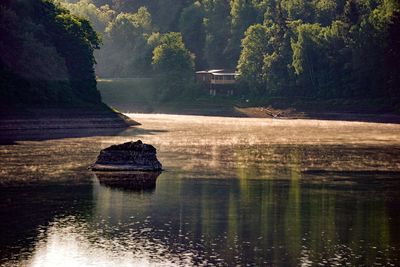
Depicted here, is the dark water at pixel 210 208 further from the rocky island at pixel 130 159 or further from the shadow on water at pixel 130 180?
→ the rocky island at pixel 130 159

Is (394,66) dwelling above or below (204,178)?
above

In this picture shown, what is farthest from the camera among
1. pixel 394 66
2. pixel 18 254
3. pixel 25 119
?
pixel 394 66

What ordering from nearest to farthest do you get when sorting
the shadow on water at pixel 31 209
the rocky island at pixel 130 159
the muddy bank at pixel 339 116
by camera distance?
the shadow on water at pixel 31 209, the rocky island at pixel 130 159, the muddy bank at pixel 339 116

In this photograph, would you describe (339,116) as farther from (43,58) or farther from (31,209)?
(31,209)

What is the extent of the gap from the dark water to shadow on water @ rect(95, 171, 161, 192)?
516mm

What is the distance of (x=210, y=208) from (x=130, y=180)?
16086 mm

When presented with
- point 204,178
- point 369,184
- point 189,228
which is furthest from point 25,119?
point 189,228

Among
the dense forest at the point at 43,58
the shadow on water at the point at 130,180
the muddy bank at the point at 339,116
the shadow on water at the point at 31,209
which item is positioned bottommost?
the shadow on water at the point at 31,209

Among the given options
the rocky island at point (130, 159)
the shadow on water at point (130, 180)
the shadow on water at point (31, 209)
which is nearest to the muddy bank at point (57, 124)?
the rocky island at point (130, 159)

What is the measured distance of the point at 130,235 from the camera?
54.2m

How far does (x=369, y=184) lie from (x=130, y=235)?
30258mm

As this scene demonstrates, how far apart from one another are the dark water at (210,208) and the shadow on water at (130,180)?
1.69 ft

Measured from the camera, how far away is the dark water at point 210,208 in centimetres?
4900

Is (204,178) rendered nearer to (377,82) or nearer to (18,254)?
(18,254)
